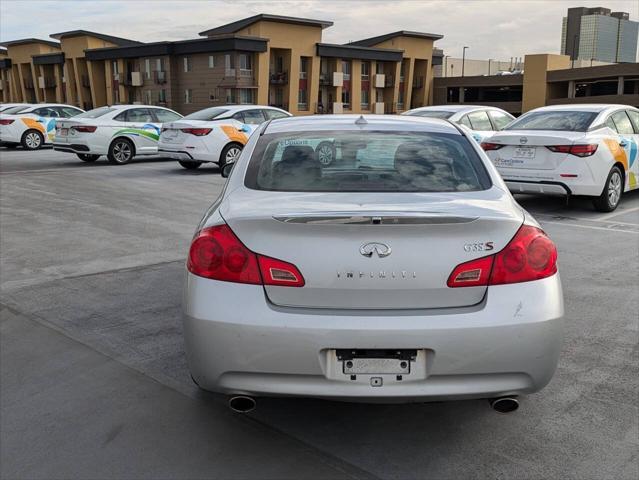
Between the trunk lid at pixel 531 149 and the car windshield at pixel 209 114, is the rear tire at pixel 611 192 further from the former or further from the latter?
the car windshield at pixel 209 114

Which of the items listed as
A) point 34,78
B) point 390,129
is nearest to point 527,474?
point 390,129

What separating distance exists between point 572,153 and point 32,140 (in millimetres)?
19152

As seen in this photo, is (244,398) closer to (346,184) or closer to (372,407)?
(372,407)

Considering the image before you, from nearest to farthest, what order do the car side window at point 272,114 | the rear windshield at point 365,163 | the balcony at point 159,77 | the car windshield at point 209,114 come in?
1. the rear windshield at point 365,163
2. the car windshield at point 209,114
3. the car side window at point 272,114
4. the balcony at point 159,77

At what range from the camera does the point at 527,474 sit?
2.89 metres

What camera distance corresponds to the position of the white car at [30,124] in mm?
22281

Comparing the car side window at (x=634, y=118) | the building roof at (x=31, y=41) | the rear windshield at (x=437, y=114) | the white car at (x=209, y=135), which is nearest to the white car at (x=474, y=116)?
the rear windshield at (x=437, y=114)

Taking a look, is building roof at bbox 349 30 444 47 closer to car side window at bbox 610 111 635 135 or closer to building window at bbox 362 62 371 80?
building window at bbox 362 62 371 80

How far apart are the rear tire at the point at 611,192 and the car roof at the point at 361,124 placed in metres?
6.19

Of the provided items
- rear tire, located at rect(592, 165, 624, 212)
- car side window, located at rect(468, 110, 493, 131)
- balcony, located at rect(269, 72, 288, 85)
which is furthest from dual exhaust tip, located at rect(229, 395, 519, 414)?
balcony, located at rect(269, 72, 288, 85)

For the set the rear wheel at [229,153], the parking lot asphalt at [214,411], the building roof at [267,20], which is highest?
the building roof at [267,20]

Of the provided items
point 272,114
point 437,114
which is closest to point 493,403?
point 437,114

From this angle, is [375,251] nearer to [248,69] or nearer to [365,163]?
[365,163]

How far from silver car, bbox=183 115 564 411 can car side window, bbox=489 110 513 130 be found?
10931mm
